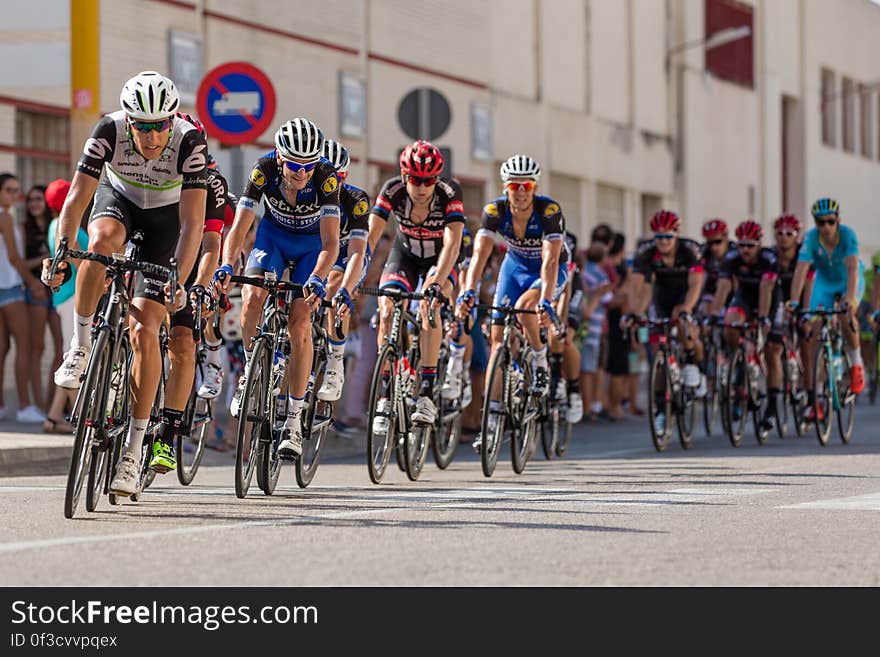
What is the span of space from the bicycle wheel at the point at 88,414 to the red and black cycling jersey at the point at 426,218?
4.27 m

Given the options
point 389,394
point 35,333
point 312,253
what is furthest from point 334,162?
point 35,333

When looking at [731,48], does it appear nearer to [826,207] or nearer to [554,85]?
[554,85]

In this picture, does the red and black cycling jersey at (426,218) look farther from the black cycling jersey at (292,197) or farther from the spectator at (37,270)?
the spectator at (37,270)

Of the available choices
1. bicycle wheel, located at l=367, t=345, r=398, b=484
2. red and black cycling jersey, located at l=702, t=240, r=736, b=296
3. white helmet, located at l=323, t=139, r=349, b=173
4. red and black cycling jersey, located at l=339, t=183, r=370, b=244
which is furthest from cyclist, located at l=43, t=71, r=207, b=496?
red and black cycling jersey, located at l=702, t=240, r=736, b=296

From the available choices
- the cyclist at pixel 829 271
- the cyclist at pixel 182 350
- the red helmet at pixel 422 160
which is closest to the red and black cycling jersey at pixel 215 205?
the cyclist at pixel 182 350

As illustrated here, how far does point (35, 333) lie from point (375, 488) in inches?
221

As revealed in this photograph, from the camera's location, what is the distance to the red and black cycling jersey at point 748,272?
1777cm

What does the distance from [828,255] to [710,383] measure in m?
1.53

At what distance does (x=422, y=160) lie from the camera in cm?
1293

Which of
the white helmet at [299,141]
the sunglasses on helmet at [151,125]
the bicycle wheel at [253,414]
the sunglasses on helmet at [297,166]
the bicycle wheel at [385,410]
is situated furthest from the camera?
the bicycle wheel at [385,410]

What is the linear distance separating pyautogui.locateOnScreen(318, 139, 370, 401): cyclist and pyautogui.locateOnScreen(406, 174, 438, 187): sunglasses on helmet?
70 centimetres

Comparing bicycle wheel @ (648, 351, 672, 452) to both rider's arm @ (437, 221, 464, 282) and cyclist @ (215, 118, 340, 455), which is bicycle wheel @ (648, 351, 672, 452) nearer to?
rider's arm @ (437, 221, 464, 282)

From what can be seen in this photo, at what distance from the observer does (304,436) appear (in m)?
11.3
